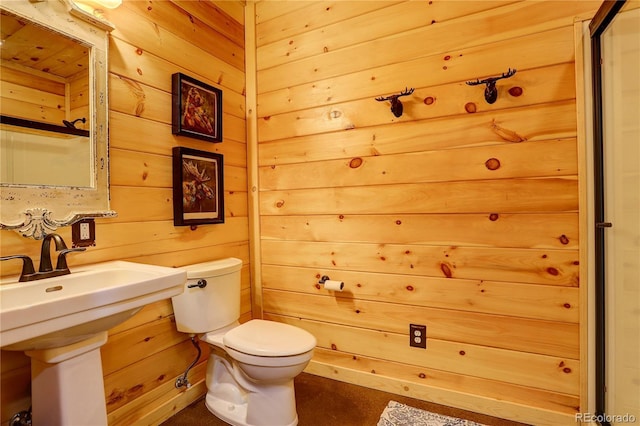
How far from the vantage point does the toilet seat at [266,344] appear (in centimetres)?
142

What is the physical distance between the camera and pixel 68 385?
1.08m

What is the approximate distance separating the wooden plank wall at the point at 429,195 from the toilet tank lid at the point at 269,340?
495 mm

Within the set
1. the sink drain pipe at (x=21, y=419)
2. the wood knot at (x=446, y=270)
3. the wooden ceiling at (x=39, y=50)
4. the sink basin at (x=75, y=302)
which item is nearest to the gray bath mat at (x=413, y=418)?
the wood knot at (x=446, y=270)

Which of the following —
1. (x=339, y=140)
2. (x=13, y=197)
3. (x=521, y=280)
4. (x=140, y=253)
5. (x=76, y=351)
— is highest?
(x=339, y=140)

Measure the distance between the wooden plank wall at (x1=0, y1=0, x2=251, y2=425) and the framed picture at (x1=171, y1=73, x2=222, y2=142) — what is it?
0.05 meters

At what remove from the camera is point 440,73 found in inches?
68.8

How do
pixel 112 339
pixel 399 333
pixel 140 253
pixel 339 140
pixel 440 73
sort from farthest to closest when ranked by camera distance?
1. pixel 339 140
2. pixel 399 333
3. pixel 440 73
4. pixel 140 253
5. pixel 112 339

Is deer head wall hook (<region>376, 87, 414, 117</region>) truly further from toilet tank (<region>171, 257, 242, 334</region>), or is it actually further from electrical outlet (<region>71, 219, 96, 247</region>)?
electrical outlet (<region>71, 219, 96, 247</region>)

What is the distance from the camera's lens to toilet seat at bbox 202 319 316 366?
1.42 meters

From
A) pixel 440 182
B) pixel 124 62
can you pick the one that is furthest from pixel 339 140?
pixel 124 62

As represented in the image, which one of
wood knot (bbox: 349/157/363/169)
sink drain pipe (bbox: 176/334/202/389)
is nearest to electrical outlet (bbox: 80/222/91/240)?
sink drain pipe (bbox: 176/334/202/389)

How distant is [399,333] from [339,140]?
1.20 m

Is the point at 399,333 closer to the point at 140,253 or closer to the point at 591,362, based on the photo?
the point at 591,362

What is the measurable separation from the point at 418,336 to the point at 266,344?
869mm
